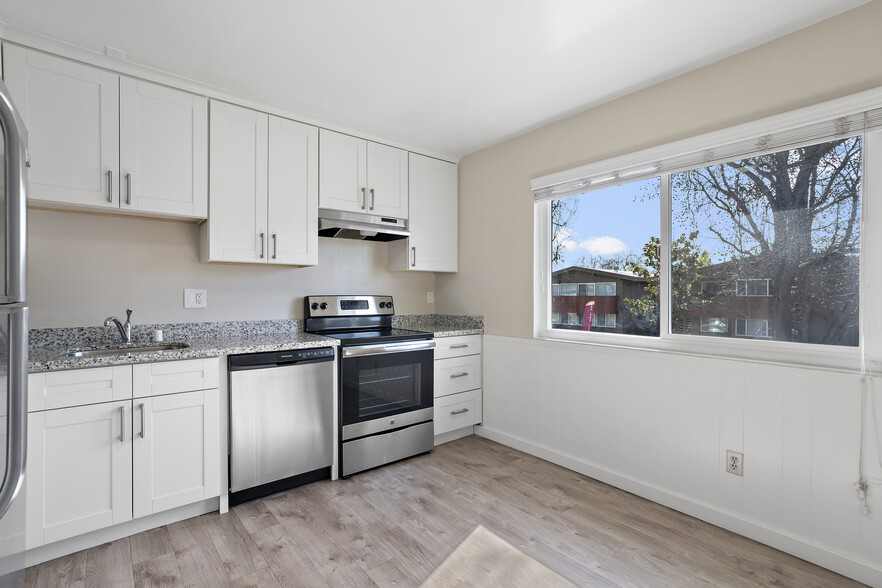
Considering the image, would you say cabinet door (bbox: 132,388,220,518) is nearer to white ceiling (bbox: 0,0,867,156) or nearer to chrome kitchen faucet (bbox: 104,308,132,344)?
chrome kitchen faucet (bbox: 104,308,132,344)

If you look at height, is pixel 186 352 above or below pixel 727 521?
above

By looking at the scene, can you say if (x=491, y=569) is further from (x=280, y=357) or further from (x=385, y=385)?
(x=280, y=357)

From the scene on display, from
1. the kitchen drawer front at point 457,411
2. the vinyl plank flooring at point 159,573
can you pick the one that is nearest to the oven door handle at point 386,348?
the kitchen drawer front at point 457,411

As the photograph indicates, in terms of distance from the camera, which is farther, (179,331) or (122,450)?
(179,331)

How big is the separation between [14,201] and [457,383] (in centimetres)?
280

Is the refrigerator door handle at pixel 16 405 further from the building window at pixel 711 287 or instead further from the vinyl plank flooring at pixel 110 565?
the building window at pixel 711 287

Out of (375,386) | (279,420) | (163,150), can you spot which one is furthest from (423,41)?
(279,420)

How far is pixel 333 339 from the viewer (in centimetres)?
273

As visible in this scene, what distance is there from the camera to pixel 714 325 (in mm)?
2283

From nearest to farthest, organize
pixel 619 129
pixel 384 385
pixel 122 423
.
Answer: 1. pixel 122 423
2. pixel 619 129
3. pixel 384 385

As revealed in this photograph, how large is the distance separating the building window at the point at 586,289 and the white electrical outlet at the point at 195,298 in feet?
8.12

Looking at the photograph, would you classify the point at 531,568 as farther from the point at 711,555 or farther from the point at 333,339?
the point at 333,339

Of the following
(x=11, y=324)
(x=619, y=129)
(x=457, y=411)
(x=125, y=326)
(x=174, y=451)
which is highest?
(x=619, y=129)

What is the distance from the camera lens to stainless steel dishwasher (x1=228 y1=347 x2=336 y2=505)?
2.29 m
